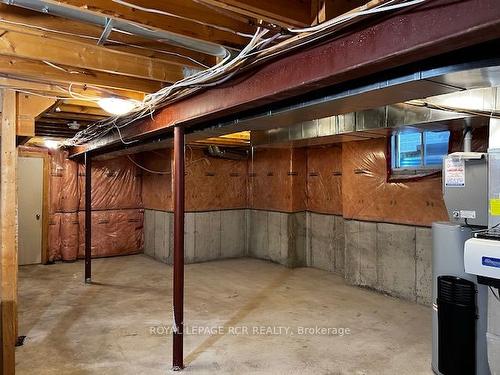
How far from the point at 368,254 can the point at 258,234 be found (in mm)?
2384

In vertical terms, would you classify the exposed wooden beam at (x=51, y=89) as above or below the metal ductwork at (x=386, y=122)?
above

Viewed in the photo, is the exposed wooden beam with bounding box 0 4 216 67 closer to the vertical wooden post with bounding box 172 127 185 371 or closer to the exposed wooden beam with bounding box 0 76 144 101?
the vertical wooden post with bounding box 172 127 185 371

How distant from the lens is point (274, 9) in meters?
1.42

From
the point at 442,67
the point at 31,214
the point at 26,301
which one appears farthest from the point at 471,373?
the point at 31,214

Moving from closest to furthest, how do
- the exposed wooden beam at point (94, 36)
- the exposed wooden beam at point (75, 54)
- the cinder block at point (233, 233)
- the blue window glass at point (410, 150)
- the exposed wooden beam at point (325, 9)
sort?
the exposed wooden beam at point (325, 9) → the exposed wooden beam at point (94, 36) → the exposed wooden beam at point (75, 54) → the blue window glass at point (410, 150) → the cinder block at point (233, 233)

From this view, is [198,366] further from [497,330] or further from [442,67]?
[442,67]

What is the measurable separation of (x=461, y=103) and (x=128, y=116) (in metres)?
2.56

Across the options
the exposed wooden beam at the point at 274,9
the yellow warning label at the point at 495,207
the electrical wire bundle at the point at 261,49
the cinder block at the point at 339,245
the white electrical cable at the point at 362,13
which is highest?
the exposed wooden beam at the point at 274,9

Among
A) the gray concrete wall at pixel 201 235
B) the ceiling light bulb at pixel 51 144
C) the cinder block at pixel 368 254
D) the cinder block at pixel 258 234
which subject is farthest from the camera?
the cinder block at pixel 258 234

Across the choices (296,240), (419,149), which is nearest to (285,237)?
(296,240)

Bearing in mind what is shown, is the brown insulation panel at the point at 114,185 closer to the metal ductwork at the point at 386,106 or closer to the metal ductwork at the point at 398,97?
the metal ductwork at the point at 386,106

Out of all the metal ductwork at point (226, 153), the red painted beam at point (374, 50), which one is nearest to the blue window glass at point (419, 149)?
the red painted beam at point (374, 50)

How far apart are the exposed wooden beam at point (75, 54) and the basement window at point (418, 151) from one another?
2.53 metres

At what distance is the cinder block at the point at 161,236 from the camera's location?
630 cm
